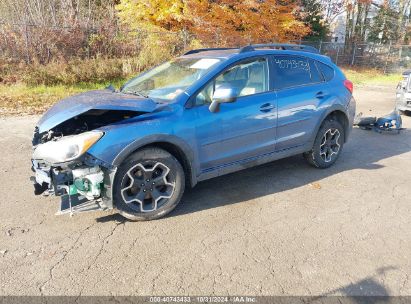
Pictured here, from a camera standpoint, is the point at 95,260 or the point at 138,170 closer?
the point at 95,260

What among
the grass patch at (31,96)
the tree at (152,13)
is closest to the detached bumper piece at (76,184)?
the grass patch at (31,96)

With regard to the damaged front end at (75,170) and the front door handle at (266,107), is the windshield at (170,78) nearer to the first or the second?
the front door handle at (266,107)

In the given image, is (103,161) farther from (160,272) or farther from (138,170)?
(160,272)

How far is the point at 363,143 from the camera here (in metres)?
6.69

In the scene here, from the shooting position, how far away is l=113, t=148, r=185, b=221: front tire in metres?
3.37

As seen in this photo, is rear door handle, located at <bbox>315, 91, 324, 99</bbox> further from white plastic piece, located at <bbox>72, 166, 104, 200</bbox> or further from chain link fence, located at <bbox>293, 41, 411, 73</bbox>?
chain link fence, located at <bbox>293, 41, 411, 73</bbox>

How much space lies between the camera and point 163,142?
11.6ft

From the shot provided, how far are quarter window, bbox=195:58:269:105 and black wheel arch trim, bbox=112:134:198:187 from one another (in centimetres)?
50

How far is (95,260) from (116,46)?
1277 centimetres

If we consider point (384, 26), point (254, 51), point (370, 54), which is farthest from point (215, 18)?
point (384, 26)

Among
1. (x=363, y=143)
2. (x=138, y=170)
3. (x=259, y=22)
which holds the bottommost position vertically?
(x=363, y=143)

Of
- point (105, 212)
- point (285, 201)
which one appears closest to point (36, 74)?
point (105, 212)

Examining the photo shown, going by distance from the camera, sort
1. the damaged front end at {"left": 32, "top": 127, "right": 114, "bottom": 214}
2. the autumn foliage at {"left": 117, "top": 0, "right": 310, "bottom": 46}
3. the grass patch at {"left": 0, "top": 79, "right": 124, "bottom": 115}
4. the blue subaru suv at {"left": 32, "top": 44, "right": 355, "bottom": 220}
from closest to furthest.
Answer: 1. the damaged front end at {"left": 32, "top": 127, "right": 114, "bottom": 214}
2. the blue subaru suv at {"left": 32, "top": 44, "right": 355, "bottom": 220}
3. the grass patch at {"left": 0, "top": 79, "right": 124, "bottom": 115}
4. the autumn foliage at {"left": 117, "top": 0, "right": 310, "bottom": 46}

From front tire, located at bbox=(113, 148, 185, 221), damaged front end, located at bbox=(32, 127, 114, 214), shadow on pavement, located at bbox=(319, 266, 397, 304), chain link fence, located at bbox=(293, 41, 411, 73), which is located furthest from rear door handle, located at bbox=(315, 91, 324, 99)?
chain link fence, located at bbox=(293, 41, 411, 73)
